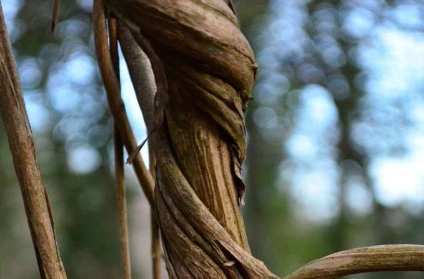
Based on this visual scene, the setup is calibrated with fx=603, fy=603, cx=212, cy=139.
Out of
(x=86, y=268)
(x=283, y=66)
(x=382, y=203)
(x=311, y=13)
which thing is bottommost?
(x=86, y=268)

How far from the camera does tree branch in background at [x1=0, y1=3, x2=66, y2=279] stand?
12.3 inches

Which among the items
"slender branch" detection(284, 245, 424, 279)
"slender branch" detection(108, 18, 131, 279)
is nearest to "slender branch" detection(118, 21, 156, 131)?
"slender branch" detection(108, 18, 131, 279)

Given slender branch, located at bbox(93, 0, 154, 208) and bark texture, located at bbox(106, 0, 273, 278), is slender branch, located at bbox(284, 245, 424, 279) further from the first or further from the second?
slender branch, located at bbox(93, 0, 154, 208)

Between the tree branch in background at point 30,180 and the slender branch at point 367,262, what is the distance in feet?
0.41

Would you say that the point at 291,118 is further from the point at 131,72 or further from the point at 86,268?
the point at 131,72

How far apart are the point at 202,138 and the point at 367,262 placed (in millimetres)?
106

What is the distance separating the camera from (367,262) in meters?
0.30

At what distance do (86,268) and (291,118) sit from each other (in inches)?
47.7

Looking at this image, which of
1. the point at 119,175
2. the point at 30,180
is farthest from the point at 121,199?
the point at 30,180

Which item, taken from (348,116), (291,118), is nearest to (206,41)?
(348,116)

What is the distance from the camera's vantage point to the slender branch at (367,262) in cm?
29

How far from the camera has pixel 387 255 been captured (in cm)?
30

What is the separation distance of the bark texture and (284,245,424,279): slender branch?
26mm

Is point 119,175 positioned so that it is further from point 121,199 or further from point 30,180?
point 30,180
